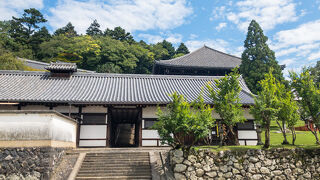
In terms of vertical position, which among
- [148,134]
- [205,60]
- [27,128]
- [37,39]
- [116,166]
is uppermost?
[37,39]

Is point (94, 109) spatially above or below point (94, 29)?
below

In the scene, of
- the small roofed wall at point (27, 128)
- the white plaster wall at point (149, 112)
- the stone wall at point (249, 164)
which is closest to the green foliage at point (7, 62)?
the small roofed wall at point (27, 128)

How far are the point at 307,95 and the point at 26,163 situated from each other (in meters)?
13.4

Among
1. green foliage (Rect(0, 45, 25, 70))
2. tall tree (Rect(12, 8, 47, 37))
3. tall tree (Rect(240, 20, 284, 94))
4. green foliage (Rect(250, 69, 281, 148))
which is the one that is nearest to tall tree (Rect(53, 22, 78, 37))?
tall tree (Rect(12, 8, 47, 37))

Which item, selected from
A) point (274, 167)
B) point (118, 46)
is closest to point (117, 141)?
point (274, 167)

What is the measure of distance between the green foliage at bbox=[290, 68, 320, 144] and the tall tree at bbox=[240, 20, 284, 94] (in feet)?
52.8

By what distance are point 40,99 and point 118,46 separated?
98.6 feet

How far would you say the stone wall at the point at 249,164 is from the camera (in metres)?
10.0

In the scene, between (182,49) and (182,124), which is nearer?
(182,124)

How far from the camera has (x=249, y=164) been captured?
10273 millimetres

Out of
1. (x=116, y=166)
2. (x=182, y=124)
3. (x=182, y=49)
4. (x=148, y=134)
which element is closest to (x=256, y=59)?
(x=148, y=134)

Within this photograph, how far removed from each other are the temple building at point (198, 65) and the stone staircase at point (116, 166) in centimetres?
1837

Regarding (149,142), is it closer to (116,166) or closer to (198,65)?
(116,166)

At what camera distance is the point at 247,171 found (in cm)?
1021
